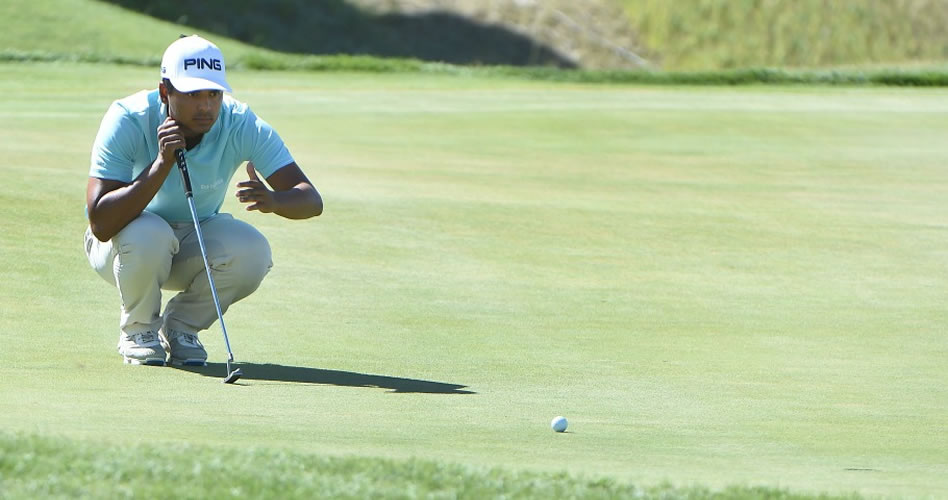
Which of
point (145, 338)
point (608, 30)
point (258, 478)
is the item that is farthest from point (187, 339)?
point (608, 30)

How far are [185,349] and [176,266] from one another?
406 mm

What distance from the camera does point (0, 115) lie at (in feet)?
46.6

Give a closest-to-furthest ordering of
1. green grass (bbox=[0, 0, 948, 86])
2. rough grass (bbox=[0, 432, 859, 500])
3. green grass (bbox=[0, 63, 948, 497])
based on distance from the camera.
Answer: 1. rough grass (bbox=[0, 432, 859, 500])
2. green grass (bbox=[0, 63, 948, 497])
3. green grass (bbox=[0, 0, 948, 86])

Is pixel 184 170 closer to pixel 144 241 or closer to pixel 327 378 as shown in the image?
pixel 144 241

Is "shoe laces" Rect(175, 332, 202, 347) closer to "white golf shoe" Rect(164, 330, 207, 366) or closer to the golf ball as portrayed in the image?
"white golf shoe" Rect(164, 330, 207, 366)

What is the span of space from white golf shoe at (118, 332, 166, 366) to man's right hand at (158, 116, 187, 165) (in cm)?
82

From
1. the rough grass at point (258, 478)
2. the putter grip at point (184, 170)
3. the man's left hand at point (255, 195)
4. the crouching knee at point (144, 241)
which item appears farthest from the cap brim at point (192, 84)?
the rough grass at point (258, 478)

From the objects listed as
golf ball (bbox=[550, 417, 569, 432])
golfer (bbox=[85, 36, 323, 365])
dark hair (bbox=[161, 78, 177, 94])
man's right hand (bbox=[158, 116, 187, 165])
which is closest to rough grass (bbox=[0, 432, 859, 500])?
golf ball (bbox=[550, 417, 569, 432])

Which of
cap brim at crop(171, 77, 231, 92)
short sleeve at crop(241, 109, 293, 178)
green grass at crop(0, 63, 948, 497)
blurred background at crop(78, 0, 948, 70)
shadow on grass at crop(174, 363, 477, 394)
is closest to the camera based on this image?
green grass at crop(0, 63, 948, 497)

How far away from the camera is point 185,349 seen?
6.59 meters

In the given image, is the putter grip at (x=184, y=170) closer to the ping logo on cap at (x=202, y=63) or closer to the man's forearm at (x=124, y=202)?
the man's forearm at (x=124, y=202)

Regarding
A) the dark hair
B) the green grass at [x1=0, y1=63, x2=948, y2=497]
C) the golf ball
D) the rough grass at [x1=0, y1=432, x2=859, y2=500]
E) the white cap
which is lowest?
the green grass at [x1=0, y1=63, x2=948, y2=497]

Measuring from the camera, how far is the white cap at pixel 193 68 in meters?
6.10

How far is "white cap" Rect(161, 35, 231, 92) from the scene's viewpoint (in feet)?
20.0
